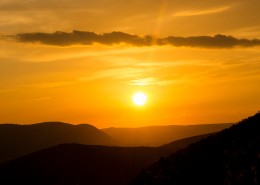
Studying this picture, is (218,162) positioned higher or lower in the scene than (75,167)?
lower

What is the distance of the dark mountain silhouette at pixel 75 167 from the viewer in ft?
195

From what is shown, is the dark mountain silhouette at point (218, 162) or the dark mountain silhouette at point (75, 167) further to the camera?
the dark mountain silhouette at point (75, 167)

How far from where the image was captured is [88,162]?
68688mm

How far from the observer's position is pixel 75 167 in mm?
65312

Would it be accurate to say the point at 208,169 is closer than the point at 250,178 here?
No

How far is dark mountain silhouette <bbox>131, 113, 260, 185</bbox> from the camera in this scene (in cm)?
2369

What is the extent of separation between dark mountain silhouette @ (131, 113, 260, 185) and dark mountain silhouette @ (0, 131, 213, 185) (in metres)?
24.8

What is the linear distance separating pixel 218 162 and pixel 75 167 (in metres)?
41.6

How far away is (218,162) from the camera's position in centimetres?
2656

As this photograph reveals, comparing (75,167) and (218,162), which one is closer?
(218,162)

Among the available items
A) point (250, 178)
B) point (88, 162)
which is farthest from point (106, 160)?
point (250, 178)

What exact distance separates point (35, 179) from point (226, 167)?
3978 cm

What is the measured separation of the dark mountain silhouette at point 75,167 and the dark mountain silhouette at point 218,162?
81.4 feet

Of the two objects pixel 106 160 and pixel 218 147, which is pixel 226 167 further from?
pixel 106 160
